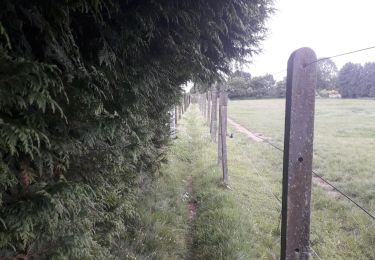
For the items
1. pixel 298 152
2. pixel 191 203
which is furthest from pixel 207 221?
pixel 298 152

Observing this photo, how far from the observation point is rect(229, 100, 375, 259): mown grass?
4938 millimetres

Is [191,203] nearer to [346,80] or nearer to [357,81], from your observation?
[346,80]

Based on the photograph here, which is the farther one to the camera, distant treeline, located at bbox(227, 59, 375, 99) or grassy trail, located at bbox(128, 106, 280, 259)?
grassy trail, located at bbox(128, 106, 280, 259)

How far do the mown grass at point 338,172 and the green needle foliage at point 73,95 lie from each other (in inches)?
94.2

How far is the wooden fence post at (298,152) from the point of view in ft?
8.68

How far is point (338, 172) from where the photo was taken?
8.93 meters

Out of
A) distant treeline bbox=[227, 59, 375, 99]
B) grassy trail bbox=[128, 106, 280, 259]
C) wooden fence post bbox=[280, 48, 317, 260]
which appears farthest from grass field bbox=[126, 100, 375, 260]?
wooden fence post bbox=[280, 48, 317, 260]

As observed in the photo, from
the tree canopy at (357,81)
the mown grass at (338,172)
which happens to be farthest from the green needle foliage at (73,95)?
the mown grass at (338,172)

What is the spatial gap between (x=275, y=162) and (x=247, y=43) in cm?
728

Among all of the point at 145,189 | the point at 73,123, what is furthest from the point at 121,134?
the point at 145,189

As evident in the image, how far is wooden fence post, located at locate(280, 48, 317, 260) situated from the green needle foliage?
2.45 feet

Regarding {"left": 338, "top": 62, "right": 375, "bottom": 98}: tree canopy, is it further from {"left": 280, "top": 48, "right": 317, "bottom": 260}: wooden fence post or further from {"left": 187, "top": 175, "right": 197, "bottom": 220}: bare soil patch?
{"left": 187, "top": 175, "right": 197, "bottom": 220}: bare soil patch

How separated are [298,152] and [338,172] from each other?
7037mm

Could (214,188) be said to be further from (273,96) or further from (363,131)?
(363,131)
